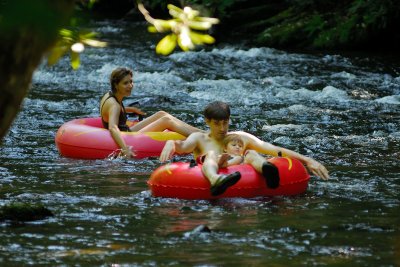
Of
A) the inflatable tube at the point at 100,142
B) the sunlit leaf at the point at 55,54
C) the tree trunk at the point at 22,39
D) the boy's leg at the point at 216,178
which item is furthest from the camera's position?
the inflatable tube at the point at 100,142

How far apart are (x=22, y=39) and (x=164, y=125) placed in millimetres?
7341

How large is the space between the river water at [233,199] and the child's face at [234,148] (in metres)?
0.63

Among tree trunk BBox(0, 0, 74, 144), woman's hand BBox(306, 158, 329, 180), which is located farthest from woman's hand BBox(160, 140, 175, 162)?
tree trunk BBox(0, 0, 74, 144)

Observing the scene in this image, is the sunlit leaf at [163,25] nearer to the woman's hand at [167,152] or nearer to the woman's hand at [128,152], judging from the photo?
the woman's hand at [167,152]

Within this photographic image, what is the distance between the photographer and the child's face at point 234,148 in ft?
23.4

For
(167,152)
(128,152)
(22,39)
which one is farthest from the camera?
(128,152)

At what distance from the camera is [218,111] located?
695 cm

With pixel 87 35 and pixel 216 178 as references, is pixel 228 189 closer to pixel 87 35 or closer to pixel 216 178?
pixel 216 178

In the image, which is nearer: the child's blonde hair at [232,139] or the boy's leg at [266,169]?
the boy's leg at [266,169]

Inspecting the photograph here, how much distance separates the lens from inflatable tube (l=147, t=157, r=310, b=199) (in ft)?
21.7

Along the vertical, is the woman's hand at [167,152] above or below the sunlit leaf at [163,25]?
below

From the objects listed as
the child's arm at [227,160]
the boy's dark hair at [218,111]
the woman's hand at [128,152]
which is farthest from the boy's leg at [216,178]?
the woman's hand at [128,152]

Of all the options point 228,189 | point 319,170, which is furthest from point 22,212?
point 319,170

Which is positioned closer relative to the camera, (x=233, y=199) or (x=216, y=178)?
(x=216, y=178)
